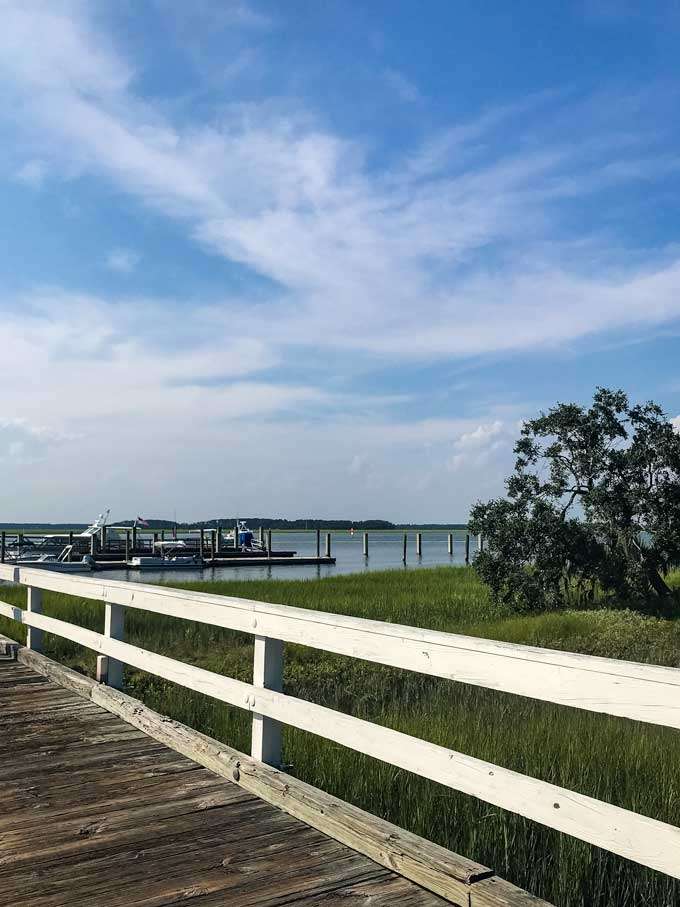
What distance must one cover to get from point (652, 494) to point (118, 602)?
14016 mm

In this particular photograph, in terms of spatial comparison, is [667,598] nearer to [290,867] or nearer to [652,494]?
[652,494]

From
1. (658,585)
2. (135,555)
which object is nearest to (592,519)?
(658,585)

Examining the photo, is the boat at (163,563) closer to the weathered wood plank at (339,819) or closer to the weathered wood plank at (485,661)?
the weathered wood plank at (339,819)

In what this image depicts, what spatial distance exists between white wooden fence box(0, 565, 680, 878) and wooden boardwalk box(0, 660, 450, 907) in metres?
0.45

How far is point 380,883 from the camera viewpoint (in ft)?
11.0

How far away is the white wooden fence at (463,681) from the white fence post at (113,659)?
1.16 m

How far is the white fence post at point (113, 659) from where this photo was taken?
6824 mm

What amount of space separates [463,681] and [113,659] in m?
4.48

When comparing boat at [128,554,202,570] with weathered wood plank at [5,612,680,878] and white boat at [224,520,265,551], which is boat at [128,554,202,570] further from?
weathered wood plank at [5,612,680,878]

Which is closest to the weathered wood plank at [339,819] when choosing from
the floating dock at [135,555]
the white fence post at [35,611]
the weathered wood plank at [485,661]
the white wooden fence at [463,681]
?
the white wooden fence at [463,681]

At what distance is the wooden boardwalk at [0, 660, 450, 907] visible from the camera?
10.6ft

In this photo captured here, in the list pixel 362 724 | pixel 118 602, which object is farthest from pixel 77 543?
pixel 362 724

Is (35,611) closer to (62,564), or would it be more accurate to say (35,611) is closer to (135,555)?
(62,564)

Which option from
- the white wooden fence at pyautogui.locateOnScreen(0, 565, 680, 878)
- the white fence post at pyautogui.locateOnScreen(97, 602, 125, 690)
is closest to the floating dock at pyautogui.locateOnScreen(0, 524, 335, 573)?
the white fence post at pyautogui.locateOnScreen(97, 602, 125, 690)
